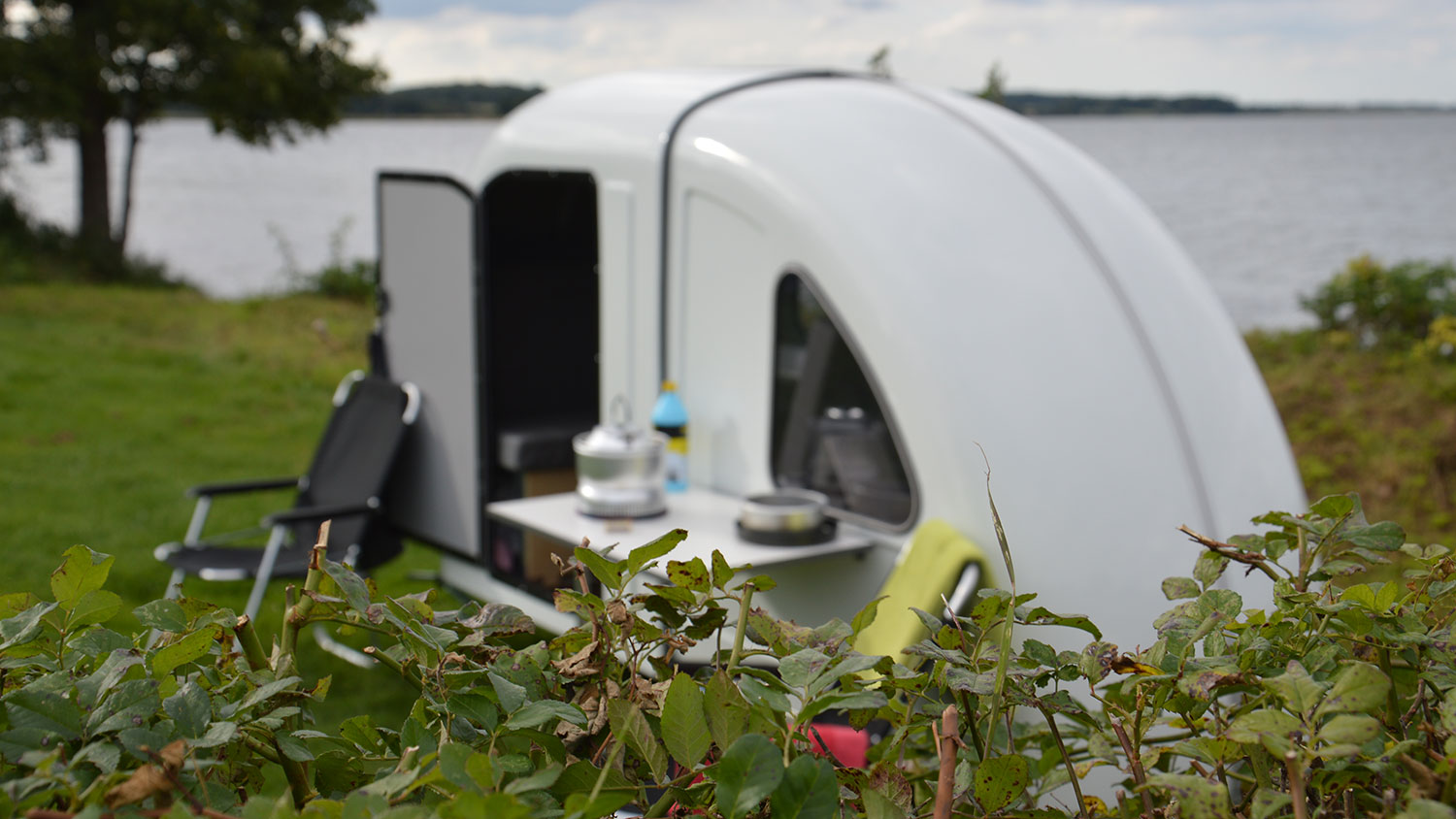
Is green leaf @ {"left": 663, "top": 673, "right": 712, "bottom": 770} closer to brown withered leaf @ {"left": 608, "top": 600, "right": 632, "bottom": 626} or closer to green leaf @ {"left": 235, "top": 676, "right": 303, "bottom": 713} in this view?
brown withered leaf @ {"left": 608, "top": 600, "right": 632, "bottom": 626}

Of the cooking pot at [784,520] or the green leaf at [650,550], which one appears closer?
the green leaf at [650,550]

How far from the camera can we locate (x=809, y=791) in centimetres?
62

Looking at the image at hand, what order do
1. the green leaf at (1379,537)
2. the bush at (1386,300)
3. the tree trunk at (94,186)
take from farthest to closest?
1. the tree trunk at (94,186)
2. the bush at (1386,300)
3. the green leaf at (1379,537)

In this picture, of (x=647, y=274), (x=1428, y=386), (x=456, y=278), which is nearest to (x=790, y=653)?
(x=647, y=274)

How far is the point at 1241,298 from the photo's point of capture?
13.0 m

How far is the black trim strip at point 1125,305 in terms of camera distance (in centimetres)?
324

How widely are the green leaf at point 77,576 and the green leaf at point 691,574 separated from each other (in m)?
0.34

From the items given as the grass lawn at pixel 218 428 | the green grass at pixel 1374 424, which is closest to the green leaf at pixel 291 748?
the grass lawn at pixel 218 428

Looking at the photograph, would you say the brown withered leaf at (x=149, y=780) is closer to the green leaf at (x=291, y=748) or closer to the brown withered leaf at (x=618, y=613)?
the green leaf at (x=291, y=748)

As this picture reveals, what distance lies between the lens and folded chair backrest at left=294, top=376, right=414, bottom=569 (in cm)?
522

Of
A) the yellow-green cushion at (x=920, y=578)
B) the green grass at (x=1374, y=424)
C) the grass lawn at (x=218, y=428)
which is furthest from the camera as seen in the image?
the green grass at (x=1374, y=424)

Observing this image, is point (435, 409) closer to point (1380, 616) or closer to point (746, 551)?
point (746, 551)

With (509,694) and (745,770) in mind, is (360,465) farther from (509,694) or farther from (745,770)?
(745,770)

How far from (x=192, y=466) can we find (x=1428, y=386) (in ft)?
28.6
